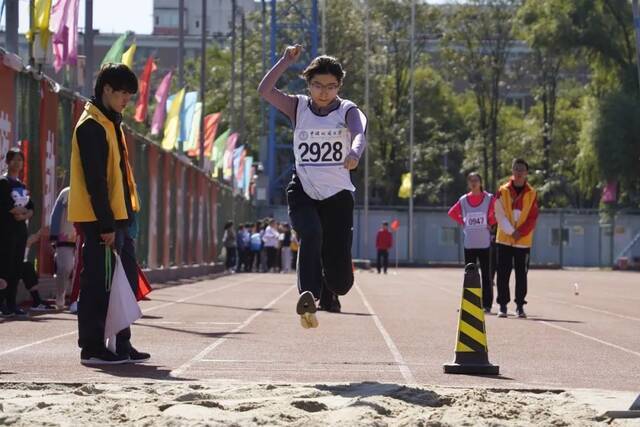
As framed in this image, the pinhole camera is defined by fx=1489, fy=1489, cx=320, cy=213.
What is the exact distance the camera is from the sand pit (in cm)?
743

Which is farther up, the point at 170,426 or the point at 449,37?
the point at 449,37

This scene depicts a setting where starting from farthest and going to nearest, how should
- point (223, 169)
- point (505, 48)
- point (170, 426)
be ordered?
point (505, 48) < point (223, 169) < point (170, 426)

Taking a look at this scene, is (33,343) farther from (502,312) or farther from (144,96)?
(144,96)

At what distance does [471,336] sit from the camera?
10531 mm

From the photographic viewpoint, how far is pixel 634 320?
763 inches

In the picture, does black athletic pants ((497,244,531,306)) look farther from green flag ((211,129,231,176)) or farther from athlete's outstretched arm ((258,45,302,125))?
green flag ((211,129,231,176))

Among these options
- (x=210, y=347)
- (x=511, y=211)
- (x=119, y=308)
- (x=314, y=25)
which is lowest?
(x=210, y=347)

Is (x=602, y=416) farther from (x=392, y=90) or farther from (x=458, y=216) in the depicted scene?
(x=392, y=90)

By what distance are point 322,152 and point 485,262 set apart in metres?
9.92

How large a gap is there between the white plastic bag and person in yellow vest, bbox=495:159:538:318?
8.96 metres

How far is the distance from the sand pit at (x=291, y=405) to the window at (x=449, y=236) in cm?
6905

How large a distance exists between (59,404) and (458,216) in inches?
497

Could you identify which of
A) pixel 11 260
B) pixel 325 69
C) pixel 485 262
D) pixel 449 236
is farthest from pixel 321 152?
pixel 449 236

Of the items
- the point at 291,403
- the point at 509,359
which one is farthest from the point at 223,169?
the point at 291,403
